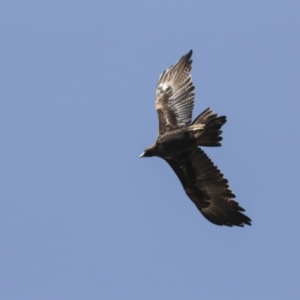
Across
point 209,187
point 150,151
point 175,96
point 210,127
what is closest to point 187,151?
point 150,151

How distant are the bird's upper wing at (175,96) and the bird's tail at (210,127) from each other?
109cm

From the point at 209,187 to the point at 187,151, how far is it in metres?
1.16

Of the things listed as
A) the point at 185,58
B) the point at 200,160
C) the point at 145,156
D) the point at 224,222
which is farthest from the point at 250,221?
the point at 185,58

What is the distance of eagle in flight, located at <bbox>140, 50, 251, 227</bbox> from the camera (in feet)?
56.4

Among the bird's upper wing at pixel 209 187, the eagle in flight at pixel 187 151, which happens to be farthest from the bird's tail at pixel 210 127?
the bird's upper wing at pixel 209 187

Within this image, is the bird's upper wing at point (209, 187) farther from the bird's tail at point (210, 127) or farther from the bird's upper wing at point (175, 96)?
the bird's tail at point (210, 127)

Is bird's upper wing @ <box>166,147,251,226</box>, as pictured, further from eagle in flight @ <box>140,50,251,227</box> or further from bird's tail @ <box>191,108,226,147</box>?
bird's tail @ <box>191,108,226,147</box>

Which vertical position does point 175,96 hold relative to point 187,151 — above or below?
above

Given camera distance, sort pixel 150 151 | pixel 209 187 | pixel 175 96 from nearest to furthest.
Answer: pixel 150 151
pixel 209 187
pixel 175 96

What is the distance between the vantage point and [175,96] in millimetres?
18297

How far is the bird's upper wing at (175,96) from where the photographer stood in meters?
17.7

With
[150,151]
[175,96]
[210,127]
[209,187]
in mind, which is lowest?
[209,187]

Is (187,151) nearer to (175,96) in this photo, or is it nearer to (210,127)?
(210,127)

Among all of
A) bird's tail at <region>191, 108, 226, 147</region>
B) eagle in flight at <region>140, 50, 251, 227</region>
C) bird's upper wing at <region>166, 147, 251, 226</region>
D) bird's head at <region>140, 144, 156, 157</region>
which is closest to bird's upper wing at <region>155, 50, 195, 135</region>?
eagle in flight at <region>140, 50, 251, 227</region>
